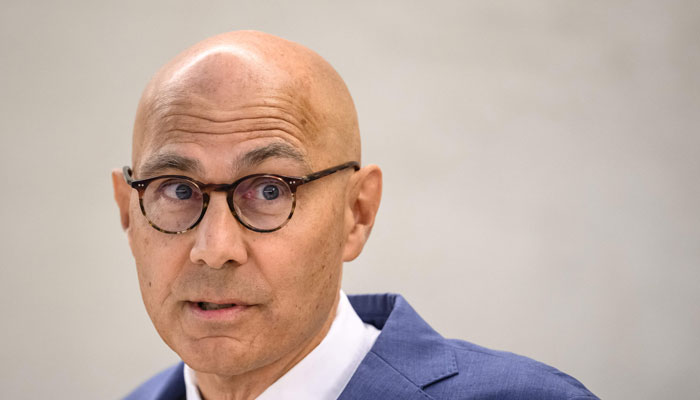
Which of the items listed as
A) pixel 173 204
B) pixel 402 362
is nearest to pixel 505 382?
pixel 402 362

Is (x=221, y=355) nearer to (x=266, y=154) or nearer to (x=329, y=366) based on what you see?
(x=329, y=366)

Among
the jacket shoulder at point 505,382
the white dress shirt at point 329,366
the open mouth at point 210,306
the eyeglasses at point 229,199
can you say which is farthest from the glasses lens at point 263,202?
the jacket shoulder at point 505,382

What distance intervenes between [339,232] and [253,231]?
0.93 feet

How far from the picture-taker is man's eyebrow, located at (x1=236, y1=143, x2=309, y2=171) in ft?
7.00

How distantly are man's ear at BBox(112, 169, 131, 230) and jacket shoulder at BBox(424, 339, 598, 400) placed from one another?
101 centimetres

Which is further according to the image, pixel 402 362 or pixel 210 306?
pixel 402 362

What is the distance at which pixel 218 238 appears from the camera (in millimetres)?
2072

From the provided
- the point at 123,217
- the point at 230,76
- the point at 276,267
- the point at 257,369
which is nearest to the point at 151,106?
the point at 230,76

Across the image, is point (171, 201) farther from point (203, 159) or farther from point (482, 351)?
point (482, 351)

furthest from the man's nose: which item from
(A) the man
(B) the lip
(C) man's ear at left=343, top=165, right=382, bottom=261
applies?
(C) man's ear at left=343, top=165, right=382, bottom=261

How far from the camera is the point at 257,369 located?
234cm

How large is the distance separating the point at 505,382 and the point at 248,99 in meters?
1.05

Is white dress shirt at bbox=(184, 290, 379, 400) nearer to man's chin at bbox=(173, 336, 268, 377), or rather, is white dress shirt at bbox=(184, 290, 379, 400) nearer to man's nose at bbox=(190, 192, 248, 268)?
man's chin at bbox=(173, 336, 268, 377)

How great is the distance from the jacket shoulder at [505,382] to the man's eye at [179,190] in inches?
33.4
